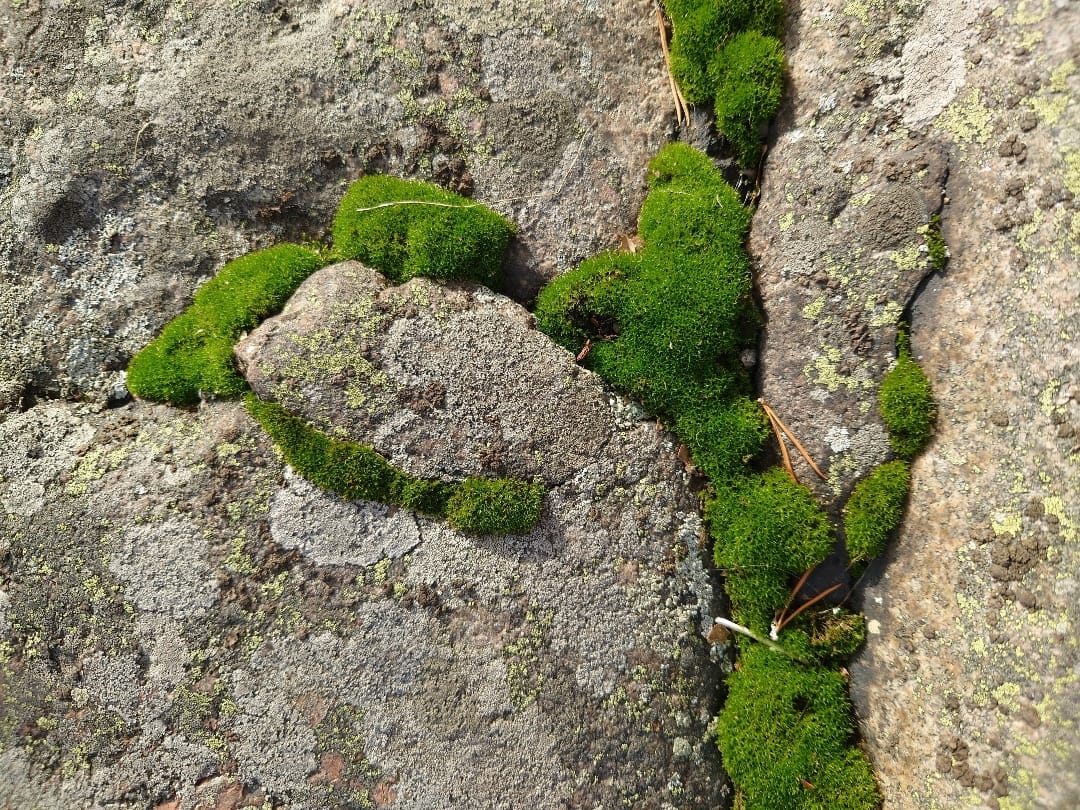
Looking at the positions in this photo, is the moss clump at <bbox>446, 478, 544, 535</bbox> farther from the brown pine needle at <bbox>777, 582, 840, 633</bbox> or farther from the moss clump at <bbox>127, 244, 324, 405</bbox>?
the brown pine needle at <bbox>777, 582, 840, 633</bbox>

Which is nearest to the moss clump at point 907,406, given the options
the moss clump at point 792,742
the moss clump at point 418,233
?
the moss clump at point 792,742

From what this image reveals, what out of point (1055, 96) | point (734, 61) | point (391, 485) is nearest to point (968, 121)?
point (1055, 96)

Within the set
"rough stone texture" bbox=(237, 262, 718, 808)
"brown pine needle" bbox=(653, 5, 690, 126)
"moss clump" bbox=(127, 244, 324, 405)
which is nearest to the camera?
"rough stone texture" bbox=(237, 262, 718, 808)

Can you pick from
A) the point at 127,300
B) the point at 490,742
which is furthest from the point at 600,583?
the point at 127,300

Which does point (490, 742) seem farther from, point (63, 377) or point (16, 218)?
point (16, 218)

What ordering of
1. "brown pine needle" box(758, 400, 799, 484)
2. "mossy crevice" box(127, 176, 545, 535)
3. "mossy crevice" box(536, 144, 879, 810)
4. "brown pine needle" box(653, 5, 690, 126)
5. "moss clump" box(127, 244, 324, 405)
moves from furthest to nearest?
"brown pine needle" box(653, 5, 690, 126), "brown pine needle" box(758, 400, 799, 484), "moss clump" box(127, 244, 324, 405), "mossy crevice" box(536, 144, 879, 810), "mossy crevice" box(127, 176, 545, 535)

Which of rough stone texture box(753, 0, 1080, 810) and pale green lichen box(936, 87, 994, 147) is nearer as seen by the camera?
rough stone texture box(753, 0, 1080, 810)

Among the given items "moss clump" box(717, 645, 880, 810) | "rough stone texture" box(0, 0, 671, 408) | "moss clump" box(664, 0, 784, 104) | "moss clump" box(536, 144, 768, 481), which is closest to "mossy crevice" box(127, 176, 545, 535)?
"rough stone texture" box(0, 0, 671, 408)
